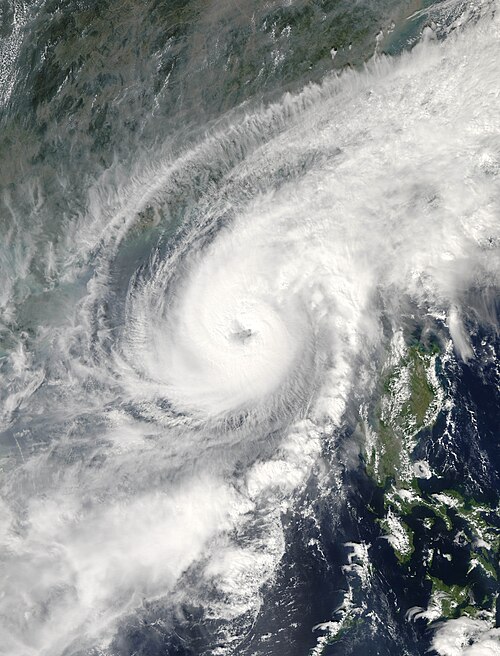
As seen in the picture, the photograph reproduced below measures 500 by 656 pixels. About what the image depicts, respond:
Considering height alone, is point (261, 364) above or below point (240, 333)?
below

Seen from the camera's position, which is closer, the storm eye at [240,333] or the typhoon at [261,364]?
the typhoon at [261,364]

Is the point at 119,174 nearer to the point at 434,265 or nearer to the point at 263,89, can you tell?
the point at 263,89

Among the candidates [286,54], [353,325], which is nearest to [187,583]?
[353,325]

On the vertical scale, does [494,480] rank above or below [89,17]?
below

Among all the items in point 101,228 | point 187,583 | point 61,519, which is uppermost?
point 101,228

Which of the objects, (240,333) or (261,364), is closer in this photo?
(240,333)

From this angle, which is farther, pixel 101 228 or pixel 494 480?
pixel 101 228

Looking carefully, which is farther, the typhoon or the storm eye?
the storm eye
